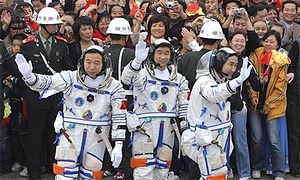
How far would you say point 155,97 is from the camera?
627cm

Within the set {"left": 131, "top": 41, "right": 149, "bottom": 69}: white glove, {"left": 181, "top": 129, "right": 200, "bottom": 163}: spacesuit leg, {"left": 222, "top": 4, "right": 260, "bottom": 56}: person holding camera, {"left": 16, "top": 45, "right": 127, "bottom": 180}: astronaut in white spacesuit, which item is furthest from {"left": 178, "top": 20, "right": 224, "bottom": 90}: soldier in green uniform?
{"left": 16, "top": 45, "right": 127, "bottom": 180}: astronaut in white spacesuit

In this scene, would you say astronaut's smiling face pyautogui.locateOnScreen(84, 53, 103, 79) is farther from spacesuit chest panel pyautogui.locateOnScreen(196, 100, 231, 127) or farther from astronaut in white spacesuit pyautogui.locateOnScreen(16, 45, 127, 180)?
spacesuit chest panel pyautogui.locateOnScreen(196, 100, 231, 127)

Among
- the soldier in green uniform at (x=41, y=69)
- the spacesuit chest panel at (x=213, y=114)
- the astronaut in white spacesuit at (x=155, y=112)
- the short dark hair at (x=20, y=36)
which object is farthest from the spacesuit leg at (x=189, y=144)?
the short dark hair at (x=20, y=36)

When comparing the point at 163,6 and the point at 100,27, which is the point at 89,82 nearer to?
the point at 100,27

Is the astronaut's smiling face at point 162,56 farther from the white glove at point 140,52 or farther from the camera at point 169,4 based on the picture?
the camera at point 169,4

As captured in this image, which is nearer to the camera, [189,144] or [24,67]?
[24,67]

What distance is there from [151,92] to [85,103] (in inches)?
34.8

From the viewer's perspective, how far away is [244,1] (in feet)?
31.4

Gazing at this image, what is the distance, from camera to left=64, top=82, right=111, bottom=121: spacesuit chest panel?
573 centimetres

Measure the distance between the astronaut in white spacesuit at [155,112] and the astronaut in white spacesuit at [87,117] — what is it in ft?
1.57

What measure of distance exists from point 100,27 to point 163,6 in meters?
1.17

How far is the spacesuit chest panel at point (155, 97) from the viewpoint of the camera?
20.6 feet

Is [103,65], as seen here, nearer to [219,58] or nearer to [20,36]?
[219,58]

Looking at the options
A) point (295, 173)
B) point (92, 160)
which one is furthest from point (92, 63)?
point (295, 173)
